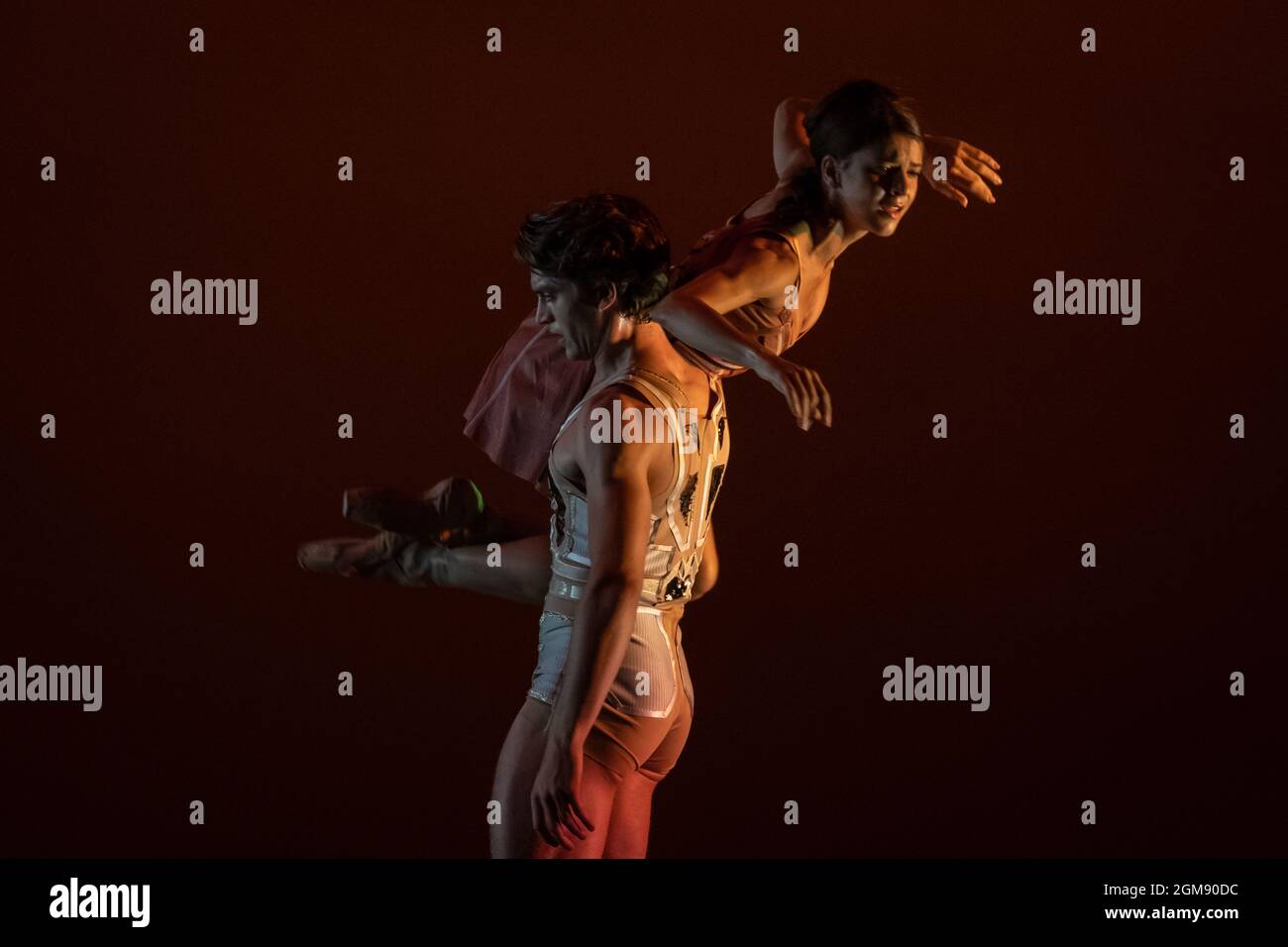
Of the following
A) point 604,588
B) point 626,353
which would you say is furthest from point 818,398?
point 604,588

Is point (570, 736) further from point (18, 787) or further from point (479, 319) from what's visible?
point (18, 787)

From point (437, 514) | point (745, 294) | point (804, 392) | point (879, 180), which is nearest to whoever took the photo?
point (804, 392)

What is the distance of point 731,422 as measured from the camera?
14.4ft

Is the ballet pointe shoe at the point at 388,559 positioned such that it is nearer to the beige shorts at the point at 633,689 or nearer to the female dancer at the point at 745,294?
the female dancer at the point at 745,294

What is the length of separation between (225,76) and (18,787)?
1883mm

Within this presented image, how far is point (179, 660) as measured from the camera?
4.32 meters

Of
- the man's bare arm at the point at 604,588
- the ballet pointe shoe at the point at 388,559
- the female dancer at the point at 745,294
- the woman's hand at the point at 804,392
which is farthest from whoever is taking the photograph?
the ballet pointe shoe at the point at 388,559

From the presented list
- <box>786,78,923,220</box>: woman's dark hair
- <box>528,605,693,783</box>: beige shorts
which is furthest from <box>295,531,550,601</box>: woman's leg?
<box>786,78,923,220</box>: woman's dark hair

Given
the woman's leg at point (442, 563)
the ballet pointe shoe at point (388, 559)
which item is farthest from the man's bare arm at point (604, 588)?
the ballet pointe shoe at point (388, 559)

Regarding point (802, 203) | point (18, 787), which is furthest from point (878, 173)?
point (18, 787)

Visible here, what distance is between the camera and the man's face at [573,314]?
2.48m

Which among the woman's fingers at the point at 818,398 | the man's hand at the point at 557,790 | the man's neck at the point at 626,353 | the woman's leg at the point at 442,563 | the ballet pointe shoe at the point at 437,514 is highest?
the man's neck at the point at 626,353

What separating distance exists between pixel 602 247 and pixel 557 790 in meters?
0.78

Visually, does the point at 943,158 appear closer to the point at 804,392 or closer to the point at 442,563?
the point at 804,392
